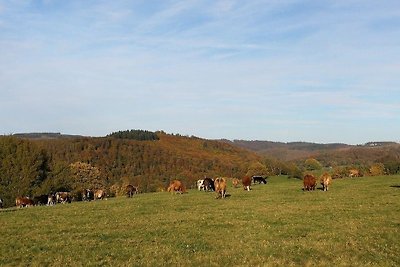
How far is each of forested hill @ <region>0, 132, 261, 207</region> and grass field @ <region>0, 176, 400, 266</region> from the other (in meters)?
45.0

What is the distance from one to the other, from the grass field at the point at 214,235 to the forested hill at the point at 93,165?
148 ft

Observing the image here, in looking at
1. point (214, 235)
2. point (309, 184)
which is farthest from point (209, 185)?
point (214, 235)

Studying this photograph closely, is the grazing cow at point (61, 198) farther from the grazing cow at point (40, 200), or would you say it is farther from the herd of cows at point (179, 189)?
the grazing cow at point (40, 200)

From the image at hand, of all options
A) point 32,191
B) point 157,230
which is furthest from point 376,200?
point 32,191

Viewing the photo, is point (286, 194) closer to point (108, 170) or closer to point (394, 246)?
point (394, 246)

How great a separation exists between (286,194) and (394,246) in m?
20.5

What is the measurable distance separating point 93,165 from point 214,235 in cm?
12864

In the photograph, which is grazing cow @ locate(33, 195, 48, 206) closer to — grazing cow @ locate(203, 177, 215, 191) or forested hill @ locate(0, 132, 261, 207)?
grazing cow @ locate(203, 177, 215, 191)

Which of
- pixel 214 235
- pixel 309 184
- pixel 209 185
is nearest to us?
pixel 214 235

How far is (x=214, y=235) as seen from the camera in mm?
20516

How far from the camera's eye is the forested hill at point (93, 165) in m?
72.6

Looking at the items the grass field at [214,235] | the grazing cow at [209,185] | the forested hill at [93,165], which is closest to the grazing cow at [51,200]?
the grass field at [214,235]

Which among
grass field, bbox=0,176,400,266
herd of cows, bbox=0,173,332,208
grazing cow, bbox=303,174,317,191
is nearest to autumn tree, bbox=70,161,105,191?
herd of cows, bbox=0,173,332,208

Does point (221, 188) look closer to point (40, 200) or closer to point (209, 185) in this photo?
point (209, 185)
